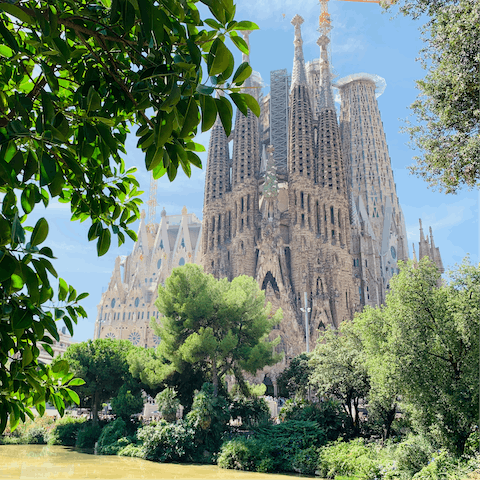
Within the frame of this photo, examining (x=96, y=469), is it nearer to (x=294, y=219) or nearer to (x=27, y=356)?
(x=27, y=356)

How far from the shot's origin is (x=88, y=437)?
23.6m

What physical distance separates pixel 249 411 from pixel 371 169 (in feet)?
171

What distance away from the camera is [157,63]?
2.50 metres

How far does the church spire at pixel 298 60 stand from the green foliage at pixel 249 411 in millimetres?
38215

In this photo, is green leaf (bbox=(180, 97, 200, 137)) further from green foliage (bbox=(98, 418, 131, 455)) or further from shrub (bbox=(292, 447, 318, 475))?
green foliage (bbox=(98, 418, 131, 455))

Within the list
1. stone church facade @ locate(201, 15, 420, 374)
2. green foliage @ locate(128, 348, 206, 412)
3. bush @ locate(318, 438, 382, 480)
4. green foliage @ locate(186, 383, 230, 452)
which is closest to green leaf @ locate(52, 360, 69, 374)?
bush @ locate(318, 438, 382, 480)

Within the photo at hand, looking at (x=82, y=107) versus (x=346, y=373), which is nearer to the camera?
(x=82, y=107)

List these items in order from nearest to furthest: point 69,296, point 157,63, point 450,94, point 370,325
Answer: point 157,63
point 69,296
point 450,94
point 370,325

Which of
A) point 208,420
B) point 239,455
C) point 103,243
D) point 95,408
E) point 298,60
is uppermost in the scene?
point 298,60

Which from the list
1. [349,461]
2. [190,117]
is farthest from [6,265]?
[349,461]

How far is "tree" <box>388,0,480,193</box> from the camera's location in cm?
843

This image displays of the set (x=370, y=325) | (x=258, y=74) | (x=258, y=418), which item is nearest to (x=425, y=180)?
(x=370, y=325)

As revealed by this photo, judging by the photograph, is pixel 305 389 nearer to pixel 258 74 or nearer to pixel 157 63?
pixel 157 63

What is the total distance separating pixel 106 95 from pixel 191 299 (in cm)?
1929
